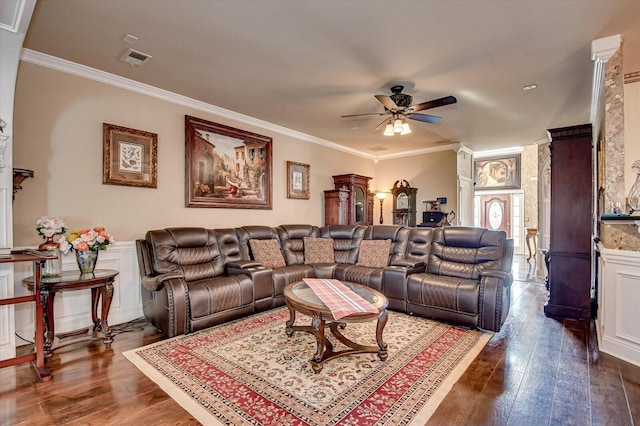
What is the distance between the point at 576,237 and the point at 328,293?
3186 mm

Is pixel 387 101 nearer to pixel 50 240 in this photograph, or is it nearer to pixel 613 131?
pixel 613 131

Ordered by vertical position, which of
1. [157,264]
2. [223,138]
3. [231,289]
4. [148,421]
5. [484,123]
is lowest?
[148,421]

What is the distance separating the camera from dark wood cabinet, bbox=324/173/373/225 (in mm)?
6543

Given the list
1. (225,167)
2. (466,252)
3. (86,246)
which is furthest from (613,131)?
(86,246)

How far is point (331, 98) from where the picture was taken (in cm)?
434

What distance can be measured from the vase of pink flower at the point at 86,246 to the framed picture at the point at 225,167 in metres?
1.40

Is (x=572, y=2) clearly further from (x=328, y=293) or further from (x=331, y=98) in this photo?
(x=328, y=293)

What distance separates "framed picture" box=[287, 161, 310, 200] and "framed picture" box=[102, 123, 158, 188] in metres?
2.43

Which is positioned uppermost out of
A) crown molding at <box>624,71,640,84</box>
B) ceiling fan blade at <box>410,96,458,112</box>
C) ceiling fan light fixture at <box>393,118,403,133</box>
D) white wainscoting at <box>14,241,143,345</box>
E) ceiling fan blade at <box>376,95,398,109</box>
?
crown molding at <box>624,71,640,84</box>

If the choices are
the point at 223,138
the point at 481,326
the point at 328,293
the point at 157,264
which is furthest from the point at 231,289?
the point at 481,326

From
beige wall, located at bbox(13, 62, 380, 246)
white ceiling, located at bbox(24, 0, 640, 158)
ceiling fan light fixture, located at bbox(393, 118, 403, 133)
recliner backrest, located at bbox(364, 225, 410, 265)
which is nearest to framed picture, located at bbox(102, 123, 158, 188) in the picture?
beige wall, located at bbox(13, 62, 380, 246)

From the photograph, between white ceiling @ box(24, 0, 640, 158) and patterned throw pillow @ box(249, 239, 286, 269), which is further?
patterned throw pillow @ box(249, 239, 286, 269)

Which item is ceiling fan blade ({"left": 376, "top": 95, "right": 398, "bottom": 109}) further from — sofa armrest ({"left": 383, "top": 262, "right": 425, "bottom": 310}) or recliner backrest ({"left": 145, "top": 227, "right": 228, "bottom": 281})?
recliner backrest ({"left": 145, "top": 227, "right": 228, "bottom": 281})

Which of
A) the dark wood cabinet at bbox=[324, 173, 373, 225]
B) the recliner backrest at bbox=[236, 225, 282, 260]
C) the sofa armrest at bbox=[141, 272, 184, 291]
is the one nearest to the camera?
the sofa armrest at bbox=[141, 272, 184, 291]
